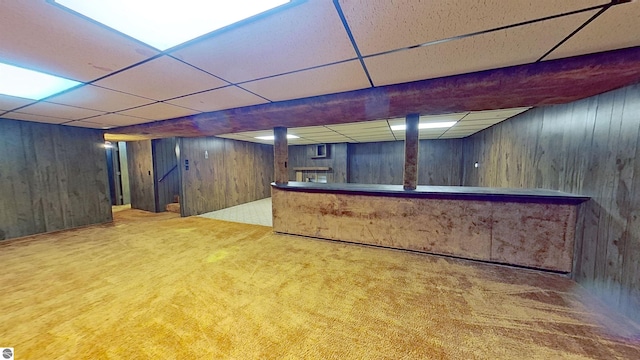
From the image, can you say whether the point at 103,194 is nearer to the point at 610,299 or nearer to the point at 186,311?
the point at 186,311

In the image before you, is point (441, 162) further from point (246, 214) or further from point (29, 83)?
point (29, 83)

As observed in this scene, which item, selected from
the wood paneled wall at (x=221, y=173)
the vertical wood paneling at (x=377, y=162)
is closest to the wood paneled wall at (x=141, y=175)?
the wood paneled wall at (x=221, y=173)

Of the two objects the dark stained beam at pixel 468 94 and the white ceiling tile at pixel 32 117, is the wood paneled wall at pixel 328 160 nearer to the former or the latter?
the dark stained beam at pixel 468 94

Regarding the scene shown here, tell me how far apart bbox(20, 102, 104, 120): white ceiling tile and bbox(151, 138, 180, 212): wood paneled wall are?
7.95ft

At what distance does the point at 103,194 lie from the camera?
452 centimetres

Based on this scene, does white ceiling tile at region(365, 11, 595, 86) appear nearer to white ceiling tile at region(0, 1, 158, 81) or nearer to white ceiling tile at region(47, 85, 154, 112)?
white ceiling tile at region(0, 1, 158, 81)

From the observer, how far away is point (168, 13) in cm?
106

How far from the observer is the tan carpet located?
4.44 feet

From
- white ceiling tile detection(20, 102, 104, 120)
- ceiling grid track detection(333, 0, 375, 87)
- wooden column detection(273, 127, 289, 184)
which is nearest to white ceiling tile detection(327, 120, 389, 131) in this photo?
wooden column detection(273, 127, 289, 184)

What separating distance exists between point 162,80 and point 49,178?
409 centimetres

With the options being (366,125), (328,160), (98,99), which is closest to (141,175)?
(98,99)

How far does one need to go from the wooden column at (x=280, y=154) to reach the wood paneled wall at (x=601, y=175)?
359cm

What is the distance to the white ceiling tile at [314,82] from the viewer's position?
1.76 metres

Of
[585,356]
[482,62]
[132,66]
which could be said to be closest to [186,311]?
[132,66]
